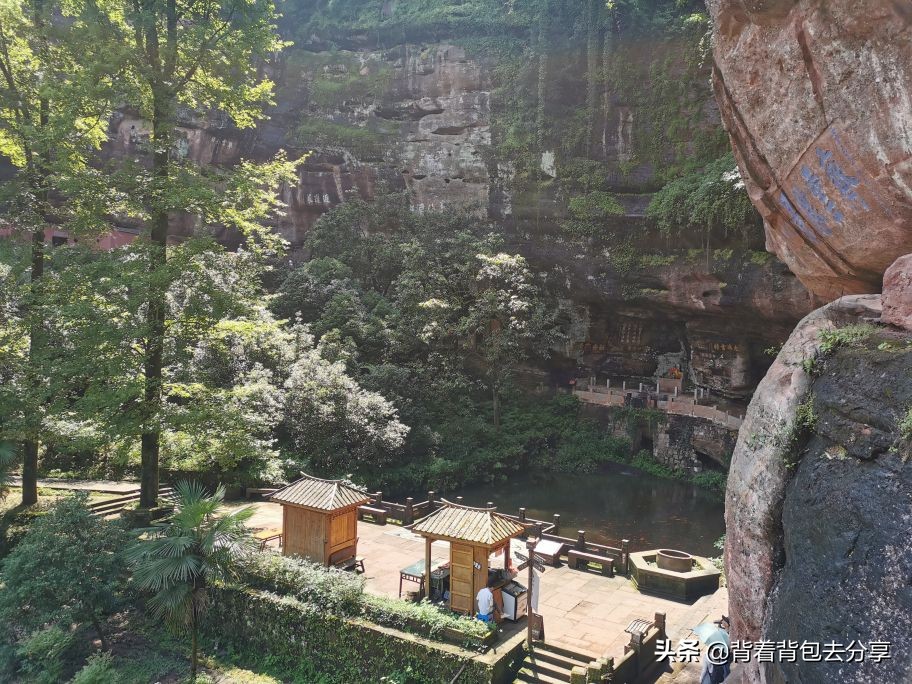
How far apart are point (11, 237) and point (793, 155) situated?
45.9ft

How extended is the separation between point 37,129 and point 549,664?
13237 millimetres

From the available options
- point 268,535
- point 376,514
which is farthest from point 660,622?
point 268,535

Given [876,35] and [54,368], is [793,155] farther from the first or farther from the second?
[54,368]

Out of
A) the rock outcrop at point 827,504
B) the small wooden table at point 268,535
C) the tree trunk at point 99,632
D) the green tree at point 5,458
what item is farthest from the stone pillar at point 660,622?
the green tree at point 5,458

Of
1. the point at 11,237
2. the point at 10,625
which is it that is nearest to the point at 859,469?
the point at 10,625

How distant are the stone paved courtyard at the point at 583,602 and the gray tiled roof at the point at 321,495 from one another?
155 cm

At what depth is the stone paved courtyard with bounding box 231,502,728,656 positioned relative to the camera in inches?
368

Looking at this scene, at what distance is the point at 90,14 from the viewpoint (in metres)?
10.5

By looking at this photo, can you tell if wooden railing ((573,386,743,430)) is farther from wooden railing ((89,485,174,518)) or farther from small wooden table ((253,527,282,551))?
wooden railing ((89,485,174,518))

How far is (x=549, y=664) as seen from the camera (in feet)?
28.3

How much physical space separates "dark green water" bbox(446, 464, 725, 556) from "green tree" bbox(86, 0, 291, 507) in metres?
11.4

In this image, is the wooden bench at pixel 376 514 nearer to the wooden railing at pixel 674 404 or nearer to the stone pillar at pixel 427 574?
the stone pillar at pixel 427 574

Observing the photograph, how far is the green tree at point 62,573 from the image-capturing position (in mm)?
8484

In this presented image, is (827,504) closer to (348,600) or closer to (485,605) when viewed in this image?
(485,605)
